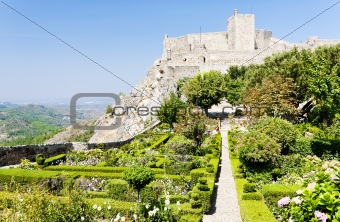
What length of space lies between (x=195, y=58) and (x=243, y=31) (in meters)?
10.3

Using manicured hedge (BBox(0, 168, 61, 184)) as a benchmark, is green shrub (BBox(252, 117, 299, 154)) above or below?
above

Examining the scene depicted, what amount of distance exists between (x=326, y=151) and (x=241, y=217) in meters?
9.21

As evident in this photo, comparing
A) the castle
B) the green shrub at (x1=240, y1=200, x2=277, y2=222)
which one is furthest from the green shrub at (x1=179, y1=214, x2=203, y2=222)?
the castle

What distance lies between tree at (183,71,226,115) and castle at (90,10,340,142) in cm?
627

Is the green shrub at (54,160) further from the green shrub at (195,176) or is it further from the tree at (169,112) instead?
the tree at (169,112)

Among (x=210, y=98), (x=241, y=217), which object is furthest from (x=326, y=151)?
(x=210, y=98)

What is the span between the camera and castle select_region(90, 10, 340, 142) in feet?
146

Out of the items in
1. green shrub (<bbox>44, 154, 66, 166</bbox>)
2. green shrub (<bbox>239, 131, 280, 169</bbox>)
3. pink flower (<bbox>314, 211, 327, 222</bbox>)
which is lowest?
green shrub (<bbox>44, 154, 66, 166</bbox>)

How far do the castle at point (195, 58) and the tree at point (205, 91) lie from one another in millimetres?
6266

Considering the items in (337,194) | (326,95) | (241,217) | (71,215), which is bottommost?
(241,217)

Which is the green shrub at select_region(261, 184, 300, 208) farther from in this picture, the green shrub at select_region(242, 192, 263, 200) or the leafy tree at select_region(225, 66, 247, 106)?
the leafy tree at select_region(225, 66, 247, 106)

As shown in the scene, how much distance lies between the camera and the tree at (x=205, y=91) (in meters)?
35.6

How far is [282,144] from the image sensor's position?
51.0 feet

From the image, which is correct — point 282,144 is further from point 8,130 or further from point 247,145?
point 8,130
